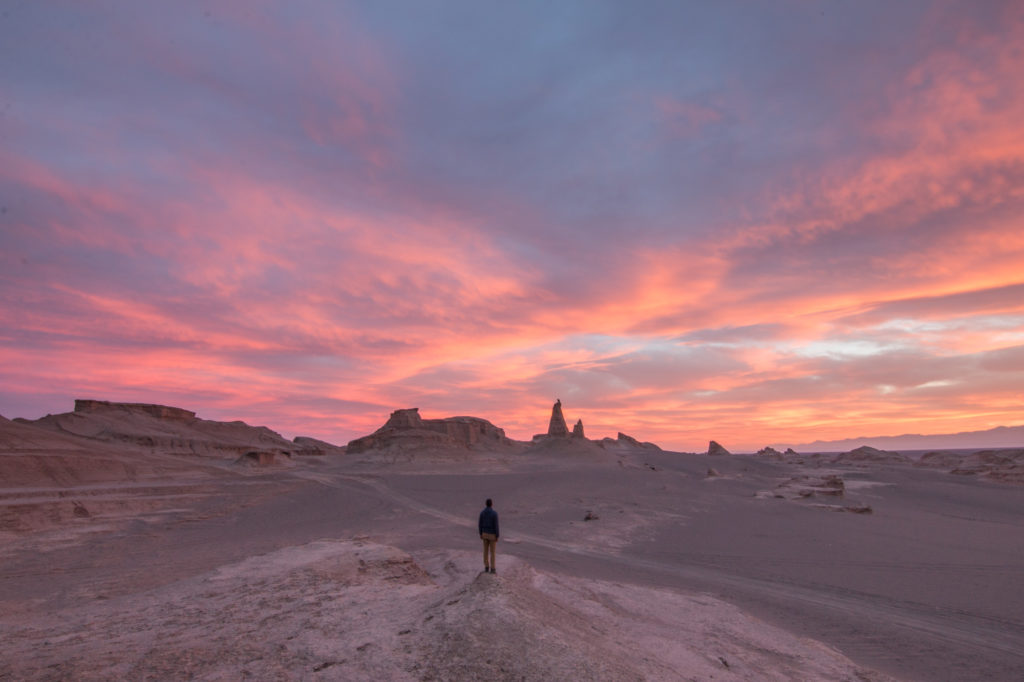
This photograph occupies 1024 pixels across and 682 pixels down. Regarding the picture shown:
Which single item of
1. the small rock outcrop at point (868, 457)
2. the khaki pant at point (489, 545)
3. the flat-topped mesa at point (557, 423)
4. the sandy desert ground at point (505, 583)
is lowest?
the sandy desert ground at point (505, 583)

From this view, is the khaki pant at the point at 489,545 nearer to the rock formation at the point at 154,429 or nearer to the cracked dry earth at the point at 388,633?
the cracked dry earth at the point at 388,633

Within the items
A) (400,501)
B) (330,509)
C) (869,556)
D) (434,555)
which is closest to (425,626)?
(434,555)

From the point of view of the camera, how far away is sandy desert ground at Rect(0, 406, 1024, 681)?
26.2 feet

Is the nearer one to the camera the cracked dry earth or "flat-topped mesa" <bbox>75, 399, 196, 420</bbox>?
the cracked dry earth

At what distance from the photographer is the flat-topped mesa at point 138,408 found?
9556cm

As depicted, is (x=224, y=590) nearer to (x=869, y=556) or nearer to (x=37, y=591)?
(x=37, y=591)

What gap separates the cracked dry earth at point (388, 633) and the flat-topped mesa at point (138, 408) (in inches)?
4060

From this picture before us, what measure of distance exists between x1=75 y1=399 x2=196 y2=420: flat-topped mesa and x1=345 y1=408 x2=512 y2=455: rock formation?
113 feet

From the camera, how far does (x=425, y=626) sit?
8453 millimetres

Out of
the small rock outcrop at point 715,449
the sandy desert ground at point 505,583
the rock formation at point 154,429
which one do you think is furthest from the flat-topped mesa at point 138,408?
the small rock outcrop at point 715,449

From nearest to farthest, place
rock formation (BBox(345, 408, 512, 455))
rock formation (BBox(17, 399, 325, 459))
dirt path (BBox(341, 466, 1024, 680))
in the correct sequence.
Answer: dirt path (BBox(341, 466, 1024, 680)), rock formation (BBox(17, 399, 325, 459)), rock formation (BBox(345, 408, 512, 455))

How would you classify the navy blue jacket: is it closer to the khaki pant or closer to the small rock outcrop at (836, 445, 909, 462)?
the khaki pant

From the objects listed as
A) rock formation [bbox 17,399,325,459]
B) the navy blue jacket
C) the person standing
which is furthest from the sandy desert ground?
rock formation [bbox 17,399,325,459]

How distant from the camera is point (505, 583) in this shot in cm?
963
